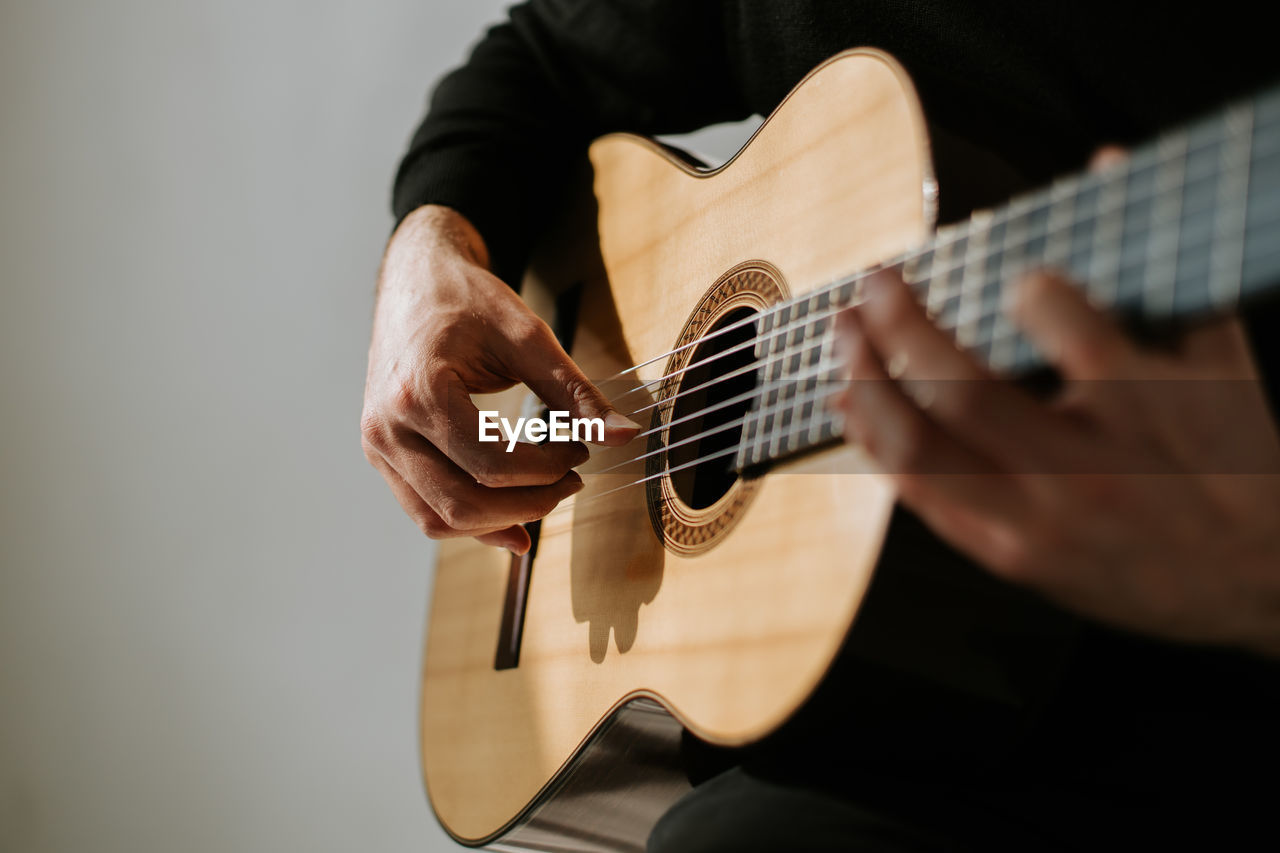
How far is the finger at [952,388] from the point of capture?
0.40 metres

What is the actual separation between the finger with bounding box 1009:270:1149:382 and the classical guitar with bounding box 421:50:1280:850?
0.06 ft

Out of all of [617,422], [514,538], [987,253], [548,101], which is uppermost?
[548,101]

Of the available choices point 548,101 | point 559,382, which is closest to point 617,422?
point 559,382

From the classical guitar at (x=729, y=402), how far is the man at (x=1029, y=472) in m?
0.04

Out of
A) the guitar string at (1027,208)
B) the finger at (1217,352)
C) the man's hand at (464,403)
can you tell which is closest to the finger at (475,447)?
the man's hand at (464,403)

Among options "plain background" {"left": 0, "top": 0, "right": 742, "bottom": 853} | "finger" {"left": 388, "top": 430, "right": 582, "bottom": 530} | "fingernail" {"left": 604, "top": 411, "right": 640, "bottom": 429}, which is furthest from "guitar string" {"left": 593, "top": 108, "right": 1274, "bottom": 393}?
"plain background" {"left": 0, "top": 0, "right": 742, "bottom": 853}

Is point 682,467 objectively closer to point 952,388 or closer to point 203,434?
point 952,388

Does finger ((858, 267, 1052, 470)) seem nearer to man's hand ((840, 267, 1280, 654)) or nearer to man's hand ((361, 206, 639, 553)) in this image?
man's hand ((840, 267, 1280, 654))

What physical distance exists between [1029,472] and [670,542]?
322mm

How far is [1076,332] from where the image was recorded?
37 cm

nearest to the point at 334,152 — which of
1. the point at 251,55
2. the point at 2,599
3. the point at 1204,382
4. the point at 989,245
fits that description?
the point at 251,55

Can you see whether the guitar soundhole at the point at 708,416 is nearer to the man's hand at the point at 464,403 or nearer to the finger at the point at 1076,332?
the man's hand at the point at 464,403

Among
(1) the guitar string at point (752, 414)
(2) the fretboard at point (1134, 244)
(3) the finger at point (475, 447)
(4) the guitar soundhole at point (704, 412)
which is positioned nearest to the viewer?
(2) the fretboard at point (1134, 244)

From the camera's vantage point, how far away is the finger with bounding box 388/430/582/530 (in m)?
0.80
